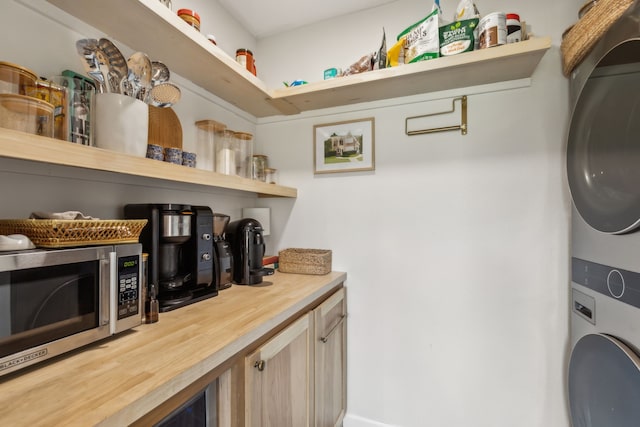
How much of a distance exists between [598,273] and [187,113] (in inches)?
73.3

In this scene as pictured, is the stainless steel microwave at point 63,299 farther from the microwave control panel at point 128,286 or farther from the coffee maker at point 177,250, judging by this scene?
the coffee maker at point 177,250

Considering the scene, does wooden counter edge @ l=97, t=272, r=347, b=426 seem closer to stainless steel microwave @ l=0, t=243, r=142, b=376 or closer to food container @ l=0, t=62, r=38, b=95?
stainless steel microwave @ l=0, t=243, r=142, b=376

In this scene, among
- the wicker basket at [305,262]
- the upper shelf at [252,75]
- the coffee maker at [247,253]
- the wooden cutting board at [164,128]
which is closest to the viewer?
the upper shelf at [252,75]

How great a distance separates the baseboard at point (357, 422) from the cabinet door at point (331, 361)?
0.08 meters

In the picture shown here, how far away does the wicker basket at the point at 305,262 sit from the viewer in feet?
5.28

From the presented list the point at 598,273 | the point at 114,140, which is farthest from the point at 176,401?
the point at 598,273

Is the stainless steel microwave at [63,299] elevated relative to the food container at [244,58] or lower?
lower

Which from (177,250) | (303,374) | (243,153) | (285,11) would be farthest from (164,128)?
(303,374)

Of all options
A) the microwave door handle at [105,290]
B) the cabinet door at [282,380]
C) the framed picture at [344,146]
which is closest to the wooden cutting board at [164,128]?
the microwave door handle at [105,290]

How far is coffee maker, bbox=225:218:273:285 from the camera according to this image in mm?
1392

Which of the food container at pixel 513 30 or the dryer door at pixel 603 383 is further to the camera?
the food container at pixel 513 30

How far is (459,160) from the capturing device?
4.91ft

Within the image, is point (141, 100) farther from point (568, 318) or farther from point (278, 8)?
point (568, 318)

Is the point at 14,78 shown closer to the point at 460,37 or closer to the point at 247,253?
the point at 247,253
